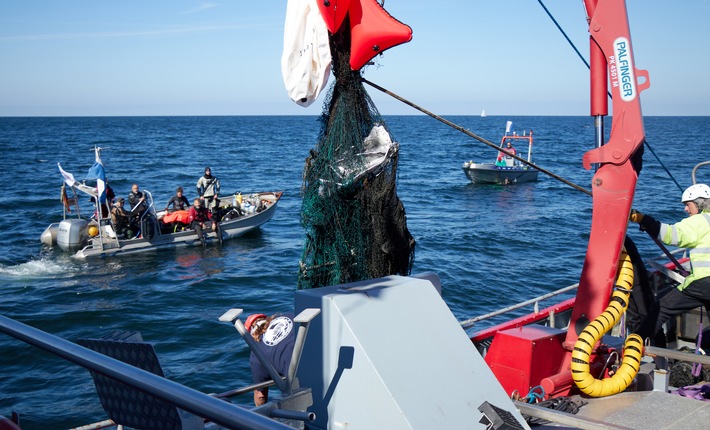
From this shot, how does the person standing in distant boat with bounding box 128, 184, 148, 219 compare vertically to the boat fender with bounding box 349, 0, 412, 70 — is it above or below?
below

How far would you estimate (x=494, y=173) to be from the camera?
40.8m

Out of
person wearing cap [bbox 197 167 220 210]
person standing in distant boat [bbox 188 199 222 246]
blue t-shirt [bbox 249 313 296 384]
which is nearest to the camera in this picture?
blue t-shirt [bbox 249 313 296 384]

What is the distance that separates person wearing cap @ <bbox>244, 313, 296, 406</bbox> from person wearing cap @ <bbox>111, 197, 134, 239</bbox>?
1811 centimetres

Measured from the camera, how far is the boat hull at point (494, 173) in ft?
134

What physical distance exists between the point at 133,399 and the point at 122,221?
66.6 feet

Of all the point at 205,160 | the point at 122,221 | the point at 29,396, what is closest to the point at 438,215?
the point at 122,221

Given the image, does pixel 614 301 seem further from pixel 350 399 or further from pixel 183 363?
pixel 183 363

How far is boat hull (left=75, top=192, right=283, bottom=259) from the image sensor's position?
2172 centimetres

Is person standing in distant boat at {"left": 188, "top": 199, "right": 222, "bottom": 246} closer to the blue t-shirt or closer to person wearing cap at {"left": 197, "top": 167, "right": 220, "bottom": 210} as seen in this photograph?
person wearing cap at {"left": 197, "top": 167, "right": 220, "bottom": 210}

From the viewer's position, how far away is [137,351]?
10.4 feet

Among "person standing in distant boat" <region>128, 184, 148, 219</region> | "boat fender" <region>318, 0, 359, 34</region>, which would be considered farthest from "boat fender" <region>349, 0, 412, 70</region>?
"person standing in distant boat" <region>128, 184, 148, 219</region>

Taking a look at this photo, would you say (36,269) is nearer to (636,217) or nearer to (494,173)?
(636,217)

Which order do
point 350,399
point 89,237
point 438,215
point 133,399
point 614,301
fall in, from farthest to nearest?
point 438,215, point 89,237, point 614,301, point 350,399, point 133,399

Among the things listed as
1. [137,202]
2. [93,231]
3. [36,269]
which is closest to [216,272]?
[137,202]
